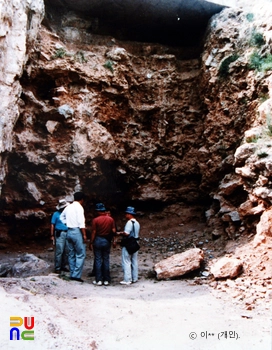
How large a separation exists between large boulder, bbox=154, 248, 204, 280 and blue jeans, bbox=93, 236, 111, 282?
93 cm

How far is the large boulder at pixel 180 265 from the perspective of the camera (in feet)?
19.4

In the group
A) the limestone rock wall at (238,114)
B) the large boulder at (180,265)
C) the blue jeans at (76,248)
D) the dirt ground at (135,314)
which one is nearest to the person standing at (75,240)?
the blue jeans at (76,248)

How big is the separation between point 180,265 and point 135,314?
1.86 metres

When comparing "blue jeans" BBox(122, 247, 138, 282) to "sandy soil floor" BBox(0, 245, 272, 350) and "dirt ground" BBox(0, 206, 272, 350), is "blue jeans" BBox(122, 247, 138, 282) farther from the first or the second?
"sandy soil floor" BBox(0, 245, 272, 350)

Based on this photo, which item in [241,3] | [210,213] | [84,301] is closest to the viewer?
[84,301]

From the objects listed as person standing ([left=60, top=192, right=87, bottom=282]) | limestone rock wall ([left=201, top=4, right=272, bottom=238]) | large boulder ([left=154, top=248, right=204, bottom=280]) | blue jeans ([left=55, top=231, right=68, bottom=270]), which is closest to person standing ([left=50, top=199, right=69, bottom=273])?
blue jeans ([left=55, top=231, right=68, bottom=270])

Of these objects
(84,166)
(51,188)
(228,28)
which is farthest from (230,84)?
(51,188)

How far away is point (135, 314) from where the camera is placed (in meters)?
4.32

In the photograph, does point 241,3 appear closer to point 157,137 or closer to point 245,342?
point 157,137

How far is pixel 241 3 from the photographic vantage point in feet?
30.9

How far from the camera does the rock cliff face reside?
302 inches

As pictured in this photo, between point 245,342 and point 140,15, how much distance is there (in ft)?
30.0

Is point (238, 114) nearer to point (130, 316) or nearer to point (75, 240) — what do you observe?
point (75, 240)

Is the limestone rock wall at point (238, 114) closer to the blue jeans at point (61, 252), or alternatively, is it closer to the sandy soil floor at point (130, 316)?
the sandy soil floor at point (130, 316)
